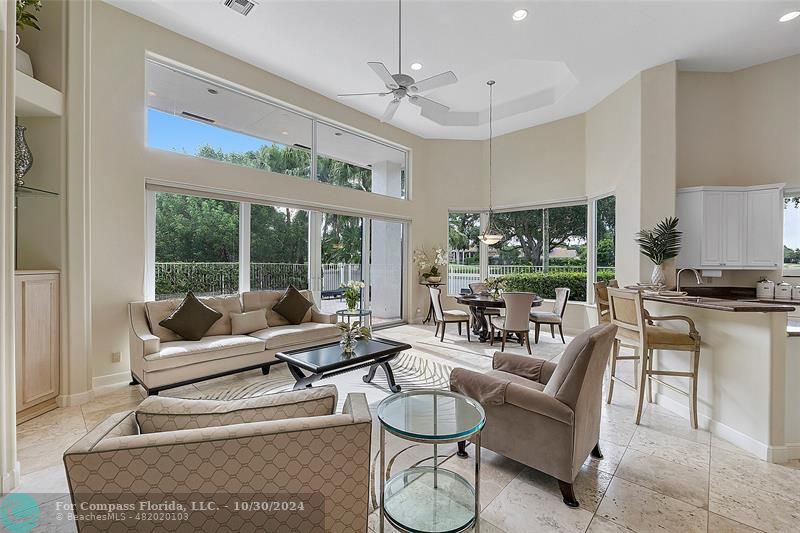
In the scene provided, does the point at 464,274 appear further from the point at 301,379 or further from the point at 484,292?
the point at 301,379

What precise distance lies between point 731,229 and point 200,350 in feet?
21.8

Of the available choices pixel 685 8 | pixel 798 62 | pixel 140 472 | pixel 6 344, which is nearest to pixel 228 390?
pixel 6 344

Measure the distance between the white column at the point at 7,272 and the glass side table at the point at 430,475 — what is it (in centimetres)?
219

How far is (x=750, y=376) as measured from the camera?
253 centimetres

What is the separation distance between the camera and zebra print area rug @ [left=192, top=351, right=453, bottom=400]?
354cm

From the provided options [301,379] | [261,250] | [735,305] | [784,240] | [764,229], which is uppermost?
[764,229]

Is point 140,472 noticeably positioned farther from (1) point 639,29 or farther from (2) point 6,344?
(1) point 639,29

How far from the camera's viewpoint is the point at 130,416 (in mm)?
1304

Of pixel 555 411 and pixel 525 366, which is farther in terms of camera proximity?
pixel 525 366

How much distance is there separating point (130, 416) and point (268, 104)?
5.03 m

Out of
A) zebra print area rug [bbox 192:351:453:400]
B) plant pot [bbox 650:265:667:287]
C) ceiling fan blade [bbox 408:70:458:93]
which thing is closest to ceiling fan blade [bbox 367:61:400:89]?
ceiling fan blade [bbox 408:70:458:93]

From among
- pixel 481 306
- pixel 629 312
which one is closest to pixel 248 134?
pixel 481 306

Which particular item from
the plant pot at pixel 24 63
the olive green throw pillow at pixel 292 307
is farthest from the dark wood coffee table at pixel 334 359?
the plant pot at pixel 24 63

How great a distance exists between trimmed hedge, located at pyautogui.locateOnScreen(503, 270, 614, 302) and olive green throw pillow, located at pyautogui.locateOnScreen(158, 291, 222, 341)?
524 centimetres
